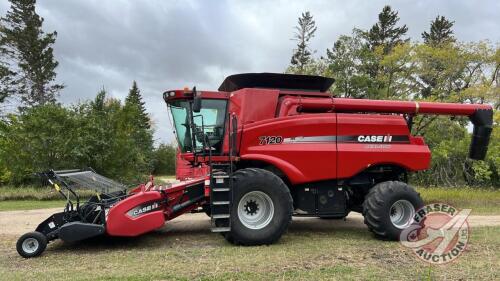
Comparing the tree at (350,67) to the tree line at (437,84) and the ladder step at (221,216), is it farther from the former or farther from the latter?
the ladder step at (221,216)

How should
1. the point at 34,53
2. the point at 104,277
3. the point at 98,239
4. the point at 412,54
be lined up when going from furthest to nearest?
the point at 34,53, the point at 412,54, the point at 98,239, the point at 104,277

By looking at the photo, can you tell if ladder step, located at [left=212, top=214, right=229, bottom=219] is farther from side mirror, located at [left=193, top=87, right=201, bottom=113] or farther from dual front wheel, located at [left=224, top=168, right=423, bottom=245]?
side mirror, located at [left=193, top=87, right=201, bottom=113]

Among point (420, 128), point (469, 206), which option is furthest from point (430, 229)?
point (420, 128)

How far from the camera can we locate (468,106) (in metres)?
10.1

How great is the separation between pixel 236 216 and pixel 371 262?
2.44 meters

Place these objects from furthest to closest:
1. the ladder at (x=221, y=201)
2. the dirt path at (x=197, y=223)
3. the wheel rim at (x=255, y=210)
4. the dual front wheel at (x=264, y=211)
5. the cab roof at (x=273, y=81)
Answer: the dirt path at (x=197, y=223) → the cab roof at (x=273, y=81) → the wheel rim at (x=255, y=210) → the dual front wheel at (x=264, y=211) → the ladder at (x=221, y=201)

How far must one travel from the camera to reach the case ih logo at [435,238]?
7021mm

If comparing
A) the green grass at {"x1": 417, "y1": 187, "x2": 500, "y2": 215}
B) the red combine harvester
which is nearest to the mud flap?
the red combine harvester

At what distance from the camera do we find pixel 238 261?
6.52 m

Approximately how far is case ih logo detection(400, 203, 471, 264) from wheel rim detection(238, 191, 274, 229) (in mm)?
2498

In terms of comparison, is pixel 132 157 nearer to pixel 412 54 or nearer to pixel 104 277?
pixel 412 54

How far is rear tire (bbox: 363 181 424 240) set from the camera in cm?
834

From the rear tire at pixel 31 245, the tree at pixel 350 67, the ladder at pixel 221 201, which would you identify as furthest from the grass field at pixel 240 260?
the tree at pixel 350 67

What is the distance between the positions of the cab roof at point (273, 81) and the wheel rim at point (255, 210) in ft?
Answer: 7.78
